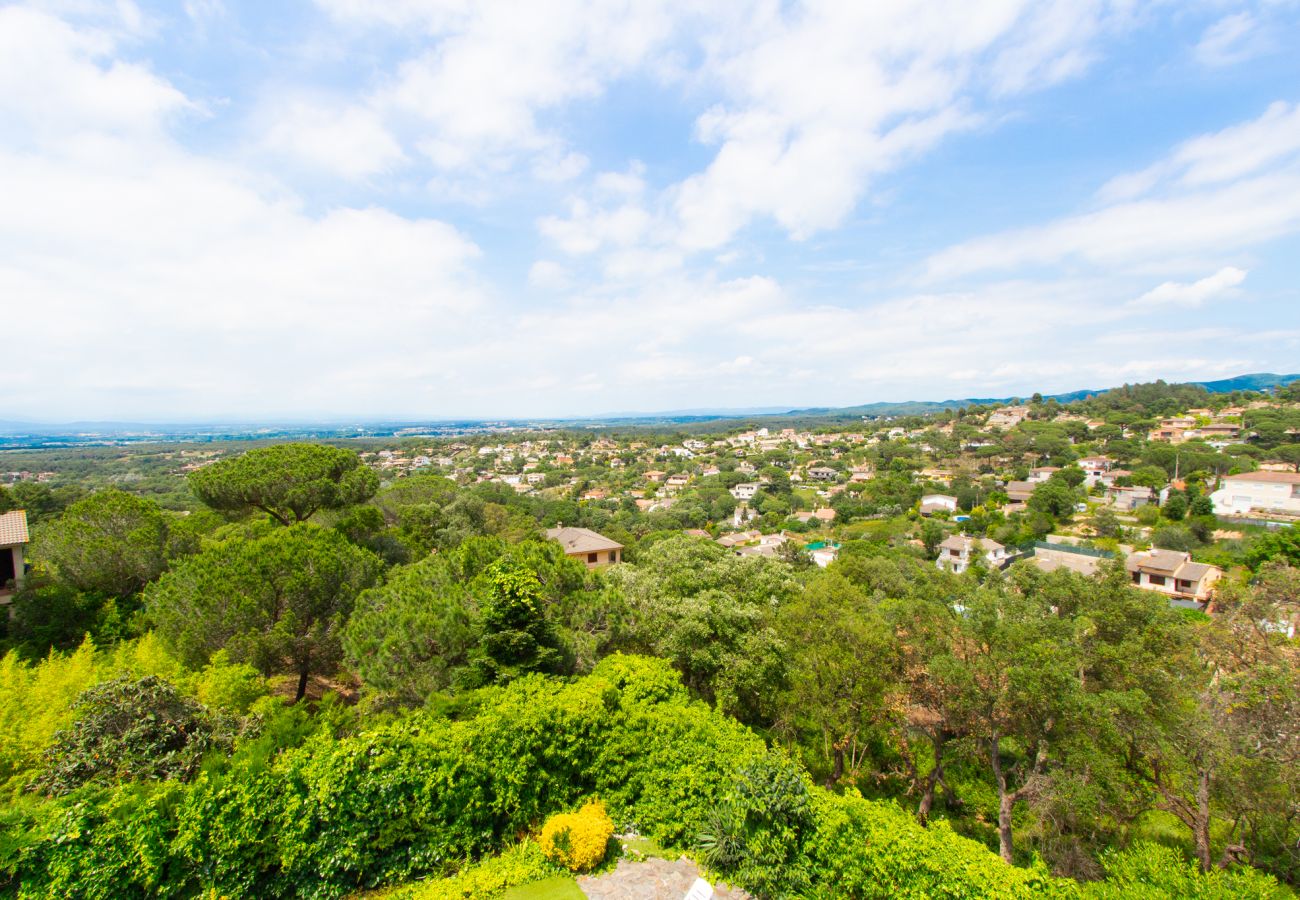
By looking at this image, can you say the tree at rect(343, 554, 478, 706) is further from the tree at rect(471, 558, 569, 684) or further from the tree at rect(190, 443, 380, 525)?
the tree at rect(190, 443, 380, 525)

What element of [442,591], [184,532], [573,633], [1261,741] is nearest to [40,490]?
[184,532]

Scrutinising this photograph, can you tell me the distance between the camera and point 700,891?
607 centimetres

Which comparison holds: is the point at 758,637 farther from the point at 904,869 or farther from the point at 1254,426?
the point at 1254,426

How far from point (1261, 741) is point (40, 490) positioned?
6249 cm

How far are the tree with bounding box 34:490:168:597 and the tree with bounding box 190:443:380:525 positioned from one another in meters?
3.31

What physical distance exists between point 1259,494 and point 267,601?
238 feet

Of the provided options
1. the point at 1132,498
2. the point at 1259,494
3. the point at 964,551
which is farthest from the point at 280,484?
the point at 1259,494

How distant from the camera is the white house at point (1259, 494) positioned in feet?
153

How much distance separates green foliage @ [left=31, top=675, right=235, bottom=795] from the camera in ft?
22.3

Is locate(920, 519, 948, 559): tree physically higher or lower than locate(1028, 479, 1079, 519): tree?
lower

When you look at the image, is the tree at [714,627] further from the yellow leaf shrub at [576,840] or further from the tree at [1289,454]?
the tree at [1289,454]

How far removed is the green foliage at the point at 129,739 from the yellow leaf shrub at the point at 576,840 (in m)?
4.55

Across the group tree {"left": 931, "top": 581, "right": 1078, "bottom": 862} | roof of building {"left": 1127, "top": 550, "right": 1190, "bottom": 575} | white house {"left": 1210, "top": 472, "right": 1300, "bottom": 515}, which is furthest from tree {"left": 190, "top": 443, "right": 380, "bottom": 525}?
white house {"left": 1210, "top": 472, "right": 1300, "bottom": 515}

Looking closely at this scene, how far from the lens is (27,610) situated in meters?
12.5
